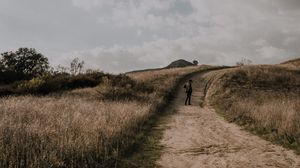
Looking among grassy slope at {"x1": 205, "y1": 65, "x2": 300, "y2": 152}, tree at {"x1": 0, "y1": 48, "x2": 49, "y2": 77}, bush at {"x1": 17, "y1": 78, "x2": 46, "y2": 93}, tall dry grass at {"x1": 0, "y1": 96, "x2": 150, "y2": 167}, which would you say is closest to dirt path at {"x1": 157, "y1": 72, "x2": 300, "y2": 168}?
grassy slope at {"x1": 205, "y1": 65, "x2": 300, "y2": 152}

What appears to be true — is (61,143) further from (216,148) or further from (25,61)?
(25,61)

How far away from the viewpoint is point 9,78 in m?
60.3

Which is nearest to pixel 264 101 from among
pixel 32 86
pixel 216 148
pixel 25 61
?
pixel 216 148

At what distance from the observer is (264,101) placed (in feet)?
73.9

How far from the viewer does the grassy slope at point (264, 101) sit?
12.4 m

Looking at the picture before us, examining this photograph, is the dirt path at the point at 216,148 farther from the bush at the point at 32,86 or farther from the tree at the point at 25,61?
the tree at the point at 25,61

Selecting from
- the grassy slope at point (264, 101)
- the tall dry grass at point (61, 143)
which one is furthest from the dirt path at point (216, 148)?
the tall dry grass at point (61, 143)

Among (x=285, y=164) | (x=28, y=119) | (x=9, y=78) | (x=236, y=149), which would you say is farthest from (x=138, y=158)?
(x=9, y=78)

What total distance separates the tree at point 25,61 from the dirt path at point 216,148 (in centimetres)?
6991

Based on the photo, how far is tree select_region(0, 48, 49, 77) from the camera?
79.2 meters

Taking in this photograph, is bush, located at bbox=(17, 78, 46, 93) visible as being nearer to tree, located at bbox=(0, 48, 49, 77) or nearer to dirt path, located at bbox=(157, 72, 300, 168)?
dirt path, located at bbox=(157, 72, 300, 168)

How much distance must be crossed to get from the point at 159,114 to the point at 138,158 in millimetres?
10199

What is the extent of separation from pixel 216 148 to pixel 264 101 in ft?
43.6

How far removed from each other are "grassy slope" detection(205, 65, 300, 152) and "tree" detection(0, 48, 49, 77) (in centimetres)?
5630
